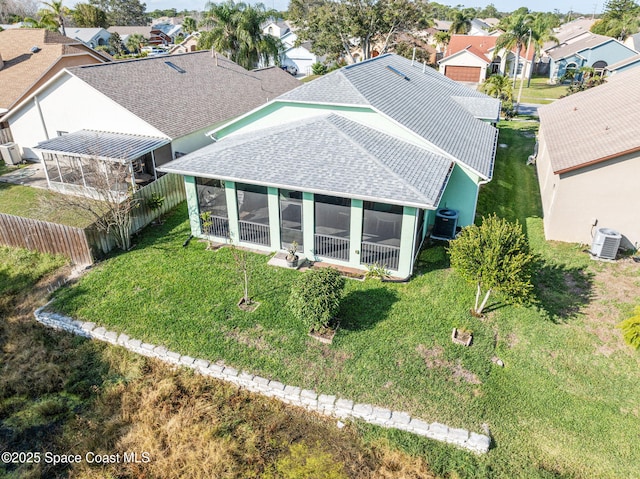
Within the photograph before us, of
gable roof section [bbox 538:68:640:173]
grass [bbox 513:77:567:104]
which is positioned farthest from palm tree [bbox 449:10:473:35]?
gable roof section [bbox 538:68:640:173]

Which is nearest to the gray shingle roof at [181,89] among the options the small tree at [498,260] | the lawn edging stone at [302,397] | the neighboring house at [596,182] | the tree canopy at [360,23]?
the lawn edging stone at [302,397]

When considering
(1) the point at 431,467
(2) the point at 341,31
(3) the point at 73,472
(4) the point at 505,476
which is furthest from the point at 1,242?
(2) the point at 341,31

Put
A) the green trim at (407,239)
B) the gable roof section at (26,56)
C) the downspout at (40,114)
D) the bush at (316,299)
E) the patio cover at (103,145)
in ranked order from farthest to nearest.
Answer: the gable roof section at (26,56), the downspout at (40,114), the patio cover at (103,145), the green trim at (407,239), the bush at (316,299)

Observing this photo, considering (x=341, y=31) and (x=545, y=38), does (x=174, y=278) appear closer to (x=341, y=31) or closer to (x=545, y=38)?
(x=341, y=31)

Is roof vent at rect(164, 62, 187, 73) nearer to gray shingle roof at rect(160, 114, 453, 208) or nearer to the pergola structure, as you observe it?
the pergola structure

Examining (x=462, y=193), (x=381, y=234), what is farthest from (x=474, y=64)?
(x=381, y=234)

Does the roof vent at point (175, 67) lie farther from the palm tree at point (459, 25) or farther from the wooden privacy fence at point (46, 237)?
the palm tree at point (459, 25)
